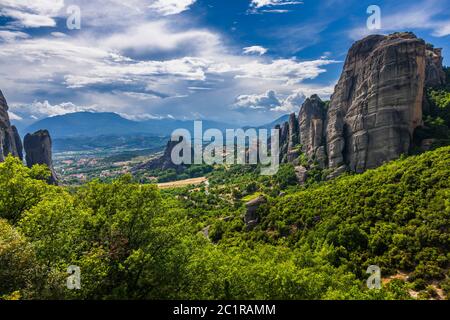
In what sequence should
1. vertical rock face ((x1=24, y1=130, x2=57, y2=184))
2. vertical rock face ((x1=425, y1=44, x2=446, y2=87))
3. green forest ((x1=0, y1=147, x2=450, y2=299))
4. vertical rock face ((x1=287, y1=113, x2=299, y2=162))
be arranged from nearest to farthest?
green forest ((x1=0, y1=147, x2=450, y2=299)), vertical rock face ((x1=425, y1=44, x2=446, y2=87)), vertical rock face ((x1=287, y1=113, x2=299, y2=162)), vertical rock face ((x1=24, y1=130, x2=57, y2=184))

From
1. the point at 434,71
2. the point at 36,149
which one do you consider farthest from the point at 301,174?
the point at 36,149

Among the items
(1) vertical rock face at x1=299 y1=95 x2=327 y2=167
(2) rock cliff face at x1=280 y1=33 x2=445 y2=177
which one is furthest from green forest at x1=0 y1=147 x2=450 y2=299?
(1) vertical rock face at x1=299 y1=95 x2=327 y2=167

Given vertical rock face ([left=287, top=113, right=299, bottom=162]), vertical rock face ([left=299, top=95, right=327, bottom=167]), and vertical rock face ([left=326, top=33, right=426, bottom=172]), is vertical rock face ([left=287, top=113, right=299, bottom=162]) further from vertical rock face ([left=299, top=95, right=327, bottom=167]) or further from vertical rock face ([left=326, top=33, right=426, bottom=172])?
vertical rock face ([left=326, top=33, right=426, bottom=172])

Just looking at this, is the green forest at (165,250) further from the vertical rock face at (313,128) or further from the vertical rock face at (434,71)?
the vertical rock face at (434,71)

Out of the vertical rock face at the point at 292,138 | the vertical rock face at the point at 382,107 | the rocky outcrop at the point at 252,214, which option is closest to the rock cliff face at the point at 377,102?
the vertical rock face at the point at 382,107

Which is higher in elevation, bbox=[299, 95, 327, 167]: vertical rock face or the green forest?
bbox=[299, 95, 327, 167]: vertical rock face

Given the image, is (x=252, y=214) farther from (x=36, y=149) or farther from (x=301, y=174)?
(x=36, y=149)
